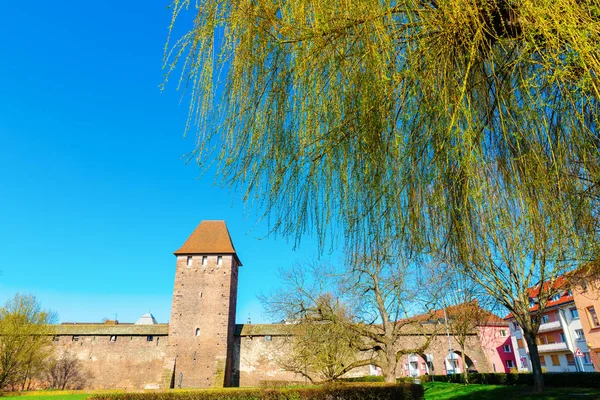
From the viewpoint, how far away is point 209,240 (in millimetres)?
29062

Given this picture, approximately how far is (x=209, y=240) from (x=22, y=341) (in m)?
12.8

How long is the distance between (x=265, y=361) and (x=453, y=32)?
2831cm

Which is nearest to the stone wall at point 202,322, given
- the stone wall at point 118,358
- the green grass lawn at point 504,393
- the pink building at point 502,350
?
the stone wall at point 118,358

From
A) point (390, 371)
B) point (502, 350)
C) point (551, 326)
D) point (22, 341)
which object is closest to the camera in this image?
point (390, 371)

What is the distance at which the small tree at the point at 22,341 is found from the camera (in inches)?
869

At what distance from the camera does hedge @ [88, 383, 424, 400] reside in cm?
1311

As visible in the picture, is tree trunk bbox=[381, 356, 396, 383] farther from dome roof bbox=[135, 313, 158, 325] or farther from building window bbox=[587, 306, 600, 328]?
dome roof bbox=[135, 313, 158, 325]

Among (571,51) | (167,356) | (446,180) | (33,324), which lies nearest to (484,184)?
(446,180)

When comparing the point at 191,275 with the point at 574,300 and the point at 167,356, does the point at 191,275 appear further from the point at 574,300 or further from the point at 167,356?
the point at 574,300

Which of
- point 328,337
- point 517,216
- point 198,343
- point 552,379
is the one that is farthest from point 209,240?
point 517,216

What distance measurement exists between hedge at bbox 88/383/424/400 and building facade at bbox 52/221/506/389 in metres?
9.86

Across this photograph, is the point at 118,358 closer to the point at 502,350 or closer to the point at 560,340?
the point at 560,340

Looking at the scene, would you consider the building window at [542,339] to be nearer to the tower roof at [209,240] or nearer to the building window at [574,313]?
the building window at [574,313]

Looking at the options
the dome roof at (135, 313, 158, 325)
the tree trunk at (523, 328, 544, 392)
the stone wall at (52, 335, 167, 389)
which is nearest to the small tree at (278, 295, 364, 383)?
the tree trunk at (523, 328, 544, 392)
